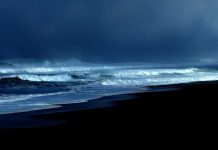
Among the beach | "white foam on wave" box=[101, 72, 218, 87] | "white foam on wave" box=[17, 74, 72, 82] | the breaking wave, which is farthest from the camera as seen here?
"white foam on wave" box=[17, 74, 72, 82]

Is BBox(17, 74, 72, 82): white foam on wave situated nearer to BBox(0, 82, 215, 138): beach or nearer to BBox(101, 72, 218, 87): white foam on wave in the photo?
BBox(101, 72, 218, 87): white foam on wave

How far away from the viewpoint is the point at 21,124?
9406 mm

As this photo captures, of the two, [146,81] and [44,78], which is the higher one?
[44,78]

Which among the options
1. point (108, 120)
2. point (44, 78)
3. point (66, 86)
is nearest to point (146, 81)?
point (66, 86)

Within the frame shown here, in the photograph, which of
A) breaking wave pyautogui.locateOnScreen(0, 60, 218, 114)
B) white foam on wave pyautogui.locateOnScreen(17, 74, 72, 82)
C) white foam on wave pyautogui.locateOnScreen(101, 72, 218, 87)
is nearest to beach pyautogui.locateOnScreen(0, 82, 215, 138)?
breaking wave pyautogui.locateOnScreen(0, 60, 218, 114)

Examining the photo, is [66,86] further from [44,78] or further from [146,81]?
[44,78]

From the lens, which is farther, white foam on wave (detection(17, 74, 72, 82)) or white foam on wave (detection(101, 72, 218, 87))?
white foam on wave (detection(17, 74, 72, 82))

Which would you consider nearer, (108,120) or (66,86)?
(108,120)

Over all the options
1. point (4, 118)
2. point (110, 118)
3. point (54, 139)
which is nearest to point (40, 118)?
point (4, 118)

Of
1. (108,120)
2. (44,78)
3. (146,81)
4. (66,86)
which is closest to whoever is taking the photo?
(108,120)

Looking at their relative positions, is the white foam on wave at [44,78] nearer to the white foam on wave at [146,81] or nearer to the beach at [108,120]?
the white foam on wave at [146,81]

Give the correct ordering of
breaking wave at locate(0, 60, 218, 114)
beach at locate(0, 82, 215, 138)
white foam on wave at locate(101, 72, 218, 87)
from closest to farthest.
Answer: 1. beach at locate(0, 82, 215, 138)
2. breaking wave at locate(0, 60, 218, 114)
3. white foam on wave at locate(101, 72, 218, 87)

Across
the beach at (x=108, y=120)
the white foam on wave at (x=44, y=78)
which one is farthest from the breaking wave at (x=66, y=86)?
the beach at (x=108, y=120)

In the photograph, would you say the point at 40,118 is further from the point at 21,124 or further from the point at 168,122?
the point at 168,122
